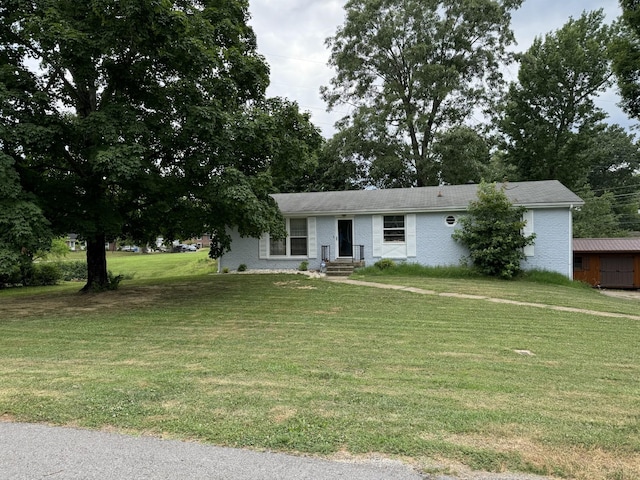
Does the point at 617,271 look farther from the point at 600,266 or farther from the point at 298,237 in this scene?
the point at 298,237

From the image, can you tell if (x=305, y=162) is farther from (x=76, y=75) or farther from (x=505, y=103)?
(x=505, y=103)

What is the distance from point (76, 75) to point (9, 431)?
8.82 metres

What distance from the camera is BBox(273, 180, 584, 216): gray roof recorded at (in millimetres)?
15516

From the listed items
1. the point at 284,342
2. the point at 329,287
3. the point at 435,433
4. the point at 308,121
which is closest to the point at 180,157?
the point at 308,121

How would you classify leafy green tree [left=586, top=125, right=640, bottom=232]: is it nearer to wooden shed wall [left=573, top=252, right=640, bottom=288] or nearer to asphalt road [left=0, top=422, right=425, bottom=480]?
wooden shed wall [left=573, top=252, right=640, bottom=288]

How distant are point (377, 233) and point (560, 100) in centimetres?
1906

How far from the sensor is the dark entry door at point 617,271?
687 inches

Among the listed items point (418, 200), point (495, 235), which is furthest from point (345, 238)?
point (495, 235)

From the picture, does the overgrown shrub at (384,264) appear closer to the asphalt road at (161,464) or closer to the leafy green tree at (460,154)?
the leafy green tree at (460,154)

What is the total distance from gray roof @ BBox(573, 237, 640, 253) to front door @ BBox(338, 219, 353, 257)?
9.61 metres

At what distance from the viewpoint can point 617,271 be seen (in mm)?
17547

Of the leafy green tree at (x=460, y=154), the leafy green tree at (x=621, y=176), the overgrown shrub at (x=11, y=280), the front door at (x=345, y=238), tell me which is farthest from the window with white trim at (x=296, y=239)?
the leafy green tree at (x=621, y=176)

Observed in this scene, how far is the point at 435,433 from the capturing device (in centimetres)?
310

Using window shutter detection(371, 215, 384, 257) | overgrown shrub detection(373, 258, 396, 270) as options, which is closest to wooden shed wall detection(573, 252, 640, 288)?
overgrown shrub detection(373, 258, 396, 270)
